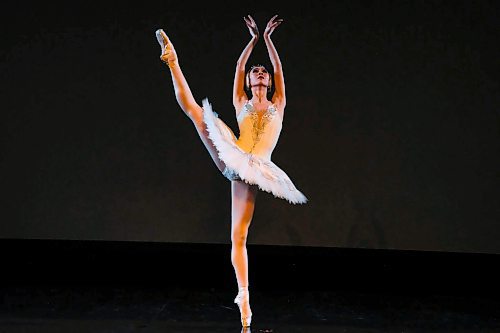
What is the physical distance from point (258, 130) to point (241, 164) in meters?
0.26

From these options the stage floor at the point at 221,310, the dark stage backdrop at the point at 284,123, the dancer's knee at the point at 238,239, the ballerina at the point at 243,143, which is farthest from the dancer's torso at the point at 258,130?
the dark stage backdrop at the point at 284,123

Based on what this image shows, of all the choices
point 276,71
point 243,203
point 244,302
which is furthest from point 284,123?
point 244,302

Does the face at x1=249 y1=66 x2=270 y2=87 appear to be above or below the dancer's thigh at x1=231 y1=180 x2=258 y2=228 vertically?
above

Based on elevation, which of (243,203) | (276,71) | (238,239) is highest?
(276,71)

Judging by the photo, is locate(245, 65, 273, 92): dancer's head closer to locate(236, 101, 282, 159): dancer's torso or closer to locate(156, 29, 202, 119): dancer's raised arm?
locate(236, 101, 282, 159): dancer's torso

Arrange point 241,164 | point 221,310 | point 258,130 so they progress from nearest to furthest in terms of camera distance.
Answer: point 241,164 → point 258,130 → point 221,310

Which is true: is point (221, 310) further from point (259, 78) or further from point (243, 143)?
point (259, 78)

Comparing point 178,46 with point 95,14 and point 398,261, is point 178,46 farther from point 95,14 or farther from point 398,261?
point 398,261

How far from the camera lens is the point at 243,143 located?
2512mm

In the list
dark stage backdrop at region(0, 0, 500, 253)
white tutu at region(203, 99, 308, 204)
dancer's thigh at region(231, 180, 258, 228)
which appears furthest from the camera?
dark stage backdrop at region(0, 0, 500, 253)

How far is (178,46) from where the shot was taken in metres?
4.09

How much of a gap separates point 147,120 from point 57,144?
736 mm

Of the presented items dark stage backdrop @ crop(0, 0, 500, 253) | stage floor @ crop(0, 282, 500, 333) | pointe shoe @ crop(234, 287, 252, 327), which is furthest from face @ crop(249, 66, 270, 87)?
dark stage backdrop @ crop(0, 0, 500, 253)

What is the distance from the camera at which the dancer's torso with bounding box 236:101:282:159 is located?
8.18 ft
